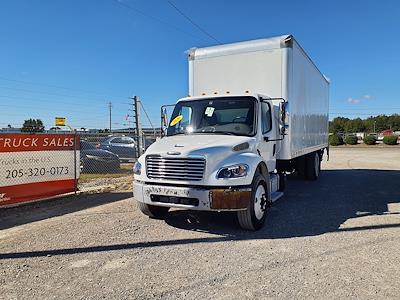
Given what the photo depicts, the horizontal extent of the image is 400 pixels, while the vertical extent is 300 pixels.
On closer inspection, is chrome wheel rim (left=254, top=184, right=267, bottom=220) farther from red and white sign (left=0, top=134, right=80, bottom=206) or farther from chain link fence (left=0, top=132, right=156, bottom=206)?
red and white sign (left=0, top=134, right=80, bottom=206)

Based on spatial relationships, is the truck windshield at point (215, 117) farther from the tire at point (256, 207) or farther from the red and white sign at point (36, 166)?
the red and white sign at point (36, 166)

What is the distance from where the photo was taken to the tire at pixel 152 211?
21.0 feet

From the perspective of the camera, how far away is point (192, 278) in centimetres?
399

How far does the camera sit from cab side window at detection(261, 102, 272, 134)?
681 centimetres

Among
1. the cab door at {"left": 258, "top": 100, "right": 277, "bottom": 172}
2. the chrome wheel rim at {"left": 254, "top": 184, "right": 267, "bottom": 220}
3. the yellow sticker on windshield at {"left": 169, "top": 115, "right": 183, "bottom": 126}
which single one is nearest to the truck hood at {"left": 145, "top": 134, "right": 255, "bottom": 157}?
the cab door at {"left": 258, "top": 100, "right": 277, "bottom": 172}

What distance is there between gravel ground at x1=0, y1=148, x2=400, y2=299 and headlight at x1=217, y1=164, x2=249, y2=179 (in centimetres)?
101

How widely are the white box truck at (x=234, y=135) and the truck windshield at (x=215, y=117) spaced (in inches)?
0.8

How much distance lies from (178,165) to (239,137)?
4.39 feet

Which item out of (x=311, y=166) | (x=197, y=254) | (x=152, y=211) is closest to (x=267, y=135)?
(x=152, y=211)

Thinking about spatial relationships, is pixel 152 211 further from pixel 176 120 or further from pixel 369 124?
pixel 369 124

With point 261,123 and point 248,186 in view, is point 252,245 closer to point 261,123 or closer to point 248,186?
point 248,186

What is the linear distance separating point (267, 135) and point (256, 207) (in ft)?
5.65

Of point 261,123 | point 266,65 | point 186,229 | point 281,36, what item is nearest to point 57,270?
point 186,229

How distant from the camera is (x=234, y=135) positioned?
252 inches
